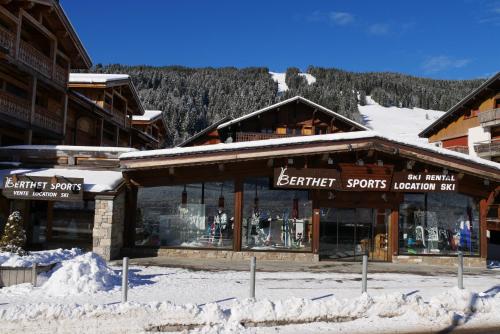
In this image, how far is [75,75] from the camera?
32375 mm

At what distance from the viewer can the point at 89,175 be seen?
16.2 metres

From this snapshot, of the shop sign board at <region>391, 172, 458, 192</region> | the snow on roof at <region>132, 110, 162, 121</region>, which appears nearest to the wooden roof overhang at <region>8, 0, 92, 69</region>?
the snow on roof at <region>132, 110, 162, 121</region>

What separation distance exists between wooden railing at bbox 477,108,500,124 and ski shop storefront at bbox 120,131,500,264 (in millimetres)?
21365

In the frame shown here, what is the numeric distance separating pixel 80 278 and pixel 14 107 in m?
15.1

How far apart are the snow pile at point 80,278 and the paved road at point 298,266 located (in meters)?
4.00

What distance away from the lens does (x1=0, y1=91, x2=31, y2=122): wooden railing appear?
66.4 feet

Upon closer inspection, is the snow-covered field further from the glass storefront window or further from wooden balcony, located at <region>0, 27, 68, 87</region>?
wooden balcony, located at <region>0, 27, 68, 87</region>

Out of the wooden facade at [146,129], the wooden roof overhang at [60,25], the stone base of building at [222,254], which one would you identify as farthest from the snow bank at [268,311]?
the wooden facade at [146,129]

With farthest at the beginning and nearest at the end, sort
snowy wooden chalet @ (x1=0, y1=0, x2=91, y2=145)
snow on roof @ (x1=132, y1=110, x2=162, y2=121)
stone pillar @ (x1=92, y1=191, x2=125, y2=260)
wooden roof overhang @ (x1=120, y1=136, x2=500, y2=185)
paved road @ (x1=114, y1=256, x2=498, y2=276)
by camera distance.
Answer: snow on roof @ (x1=132, y1=110, x2=162, y2=121)
snowy wooden chalet @ (x1=0, y1=0, x2=91, y2=145)
wooden roof overhang @ (x1=120, y1=136, x2=500, y2=185)
stone pillar @ (x1=92, y1=191, x2=125, y2=260)
paved road @ (x1=114, y1=256, x2=498, y2=276)

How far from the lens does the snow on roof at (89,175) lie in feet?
49.2

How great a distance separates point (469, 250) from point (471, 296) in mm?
8418

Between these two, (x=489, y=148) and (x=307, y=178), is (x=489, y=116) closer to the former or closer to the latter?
(x=489, y=148)

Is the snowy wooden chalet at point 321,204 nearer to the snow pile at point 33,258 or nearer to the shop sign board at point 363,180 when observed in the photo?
the shop sign board at point 363,180

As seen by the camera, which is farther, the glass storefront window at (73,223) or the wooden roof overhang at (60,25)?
the wooden roof overhang at (60,25)
